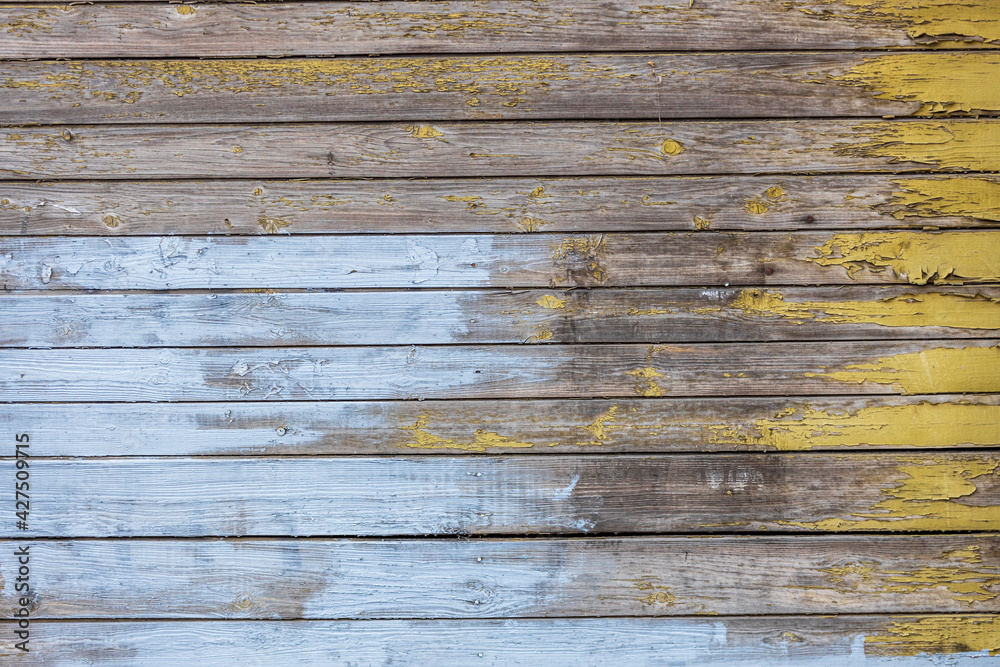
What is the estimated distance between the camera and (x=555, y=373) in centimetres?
172

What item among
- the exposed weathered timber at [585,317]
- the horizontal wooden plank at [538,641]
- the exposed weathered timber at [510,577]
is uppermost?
the exposed weathered timber at [585,317]

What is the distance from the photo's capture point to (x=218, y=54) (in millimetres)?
1716

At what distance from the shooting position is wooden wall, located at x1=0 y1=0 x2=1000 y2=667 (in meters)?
1.71

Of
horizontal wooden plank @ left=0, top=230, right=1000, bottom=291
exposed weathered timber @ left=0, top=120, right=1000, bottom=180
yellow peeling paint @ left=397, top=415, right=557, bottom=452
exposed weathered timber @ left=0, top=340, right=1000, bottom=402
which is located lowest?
yellow peeling paint @ left=397, top=415, right=557, bottom=452

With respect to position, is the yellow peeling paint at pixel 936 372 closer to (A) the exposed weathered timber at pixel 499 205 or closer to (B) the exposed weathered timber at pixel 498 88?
(A) the exposed weathered timber at pixel 499 205

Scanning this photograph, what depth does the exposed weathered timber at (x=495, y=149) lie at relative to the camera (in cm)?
171

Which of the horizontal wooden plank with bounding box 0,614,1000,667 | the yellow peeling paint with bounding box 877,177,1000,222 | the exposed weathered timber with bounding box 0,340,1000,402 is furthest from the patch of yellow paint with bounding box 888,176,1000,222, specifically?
the horizontal wooden plank with bounding box 0,614,1000,667

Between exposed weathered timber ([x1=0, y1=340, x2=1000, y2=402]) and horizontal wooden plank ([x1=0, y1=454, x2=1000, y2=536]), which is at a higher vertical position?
exposed weathered timber ([x1=0, y1=340, x2=1000, y2=402])

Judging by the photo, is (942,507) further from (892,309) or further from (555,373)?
(555,373)

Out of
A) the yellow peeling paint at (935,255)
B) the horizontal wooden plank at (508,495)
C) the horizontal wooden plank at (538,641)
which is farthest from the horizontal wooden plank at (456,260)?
the horizontal wooden plank at (538,641)

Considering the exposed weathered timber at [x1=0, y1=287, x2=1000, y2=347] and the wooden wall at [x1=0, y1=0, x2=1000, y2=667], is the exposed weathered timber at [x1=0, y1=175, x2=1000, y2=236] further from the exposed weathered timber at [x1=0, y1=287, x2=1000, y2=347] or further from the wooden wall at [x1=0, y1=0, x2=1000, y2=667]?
the exposed weathered timber at [x1=0, y1=287, x2=1000, y2=347]

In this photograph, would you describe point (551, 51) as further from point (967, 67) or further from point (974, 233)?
point (974, 233)

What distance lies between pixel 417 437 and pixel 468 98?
98 centimetres

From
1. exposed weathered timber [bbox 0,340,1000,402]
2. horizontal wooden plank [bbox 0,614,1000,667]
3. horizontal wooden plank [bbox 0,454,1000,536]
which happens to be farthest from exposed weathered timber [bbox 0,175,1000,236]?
horizontal wooden plank [bbox 0,614,1000,667]
